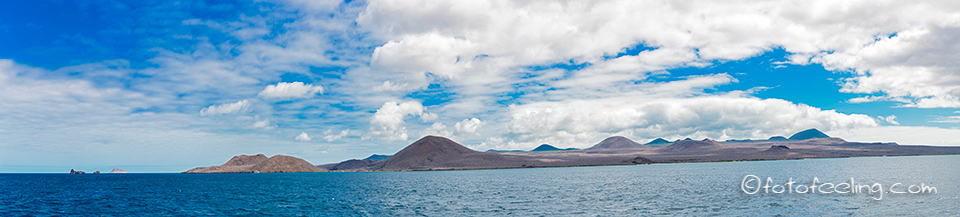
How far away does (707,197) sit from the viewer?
213 ft

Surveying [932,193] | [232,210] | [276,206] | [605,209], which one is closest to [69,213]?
[232,210]

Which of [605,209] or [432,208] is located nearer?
[605,209]

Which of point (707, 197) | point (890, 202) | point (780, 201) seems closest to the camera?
point (890, 202)

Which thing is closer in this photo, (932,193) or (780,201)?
(780,201)

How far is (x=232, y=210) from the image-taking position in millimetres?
63250

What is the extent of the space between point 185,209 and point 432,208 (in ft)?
102

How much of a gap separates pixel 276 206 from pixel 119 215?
16426mm

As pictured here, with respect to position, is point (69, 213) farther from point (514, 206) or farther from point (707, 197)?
point (707, 197)

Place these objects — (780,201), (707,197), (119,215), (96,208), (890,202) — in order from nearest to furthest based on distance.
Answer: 1. (890,202)
2. (780,201)
3. (119,215)
4. (707,197)
5. (96,208)

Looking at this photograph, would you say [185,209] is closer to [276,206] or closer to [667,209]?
[276,206]

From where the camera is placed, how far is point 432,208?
6119 centimetres

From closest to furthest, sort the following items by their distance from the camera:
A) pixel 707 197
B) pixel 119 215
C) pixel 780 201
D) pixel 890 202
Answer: pixel 890 202, pixel 780 201, pixel 119 215, pixel 707 197

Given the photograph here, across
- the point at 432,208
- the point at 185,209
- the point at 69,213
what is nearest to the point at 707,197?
the point at 432,208

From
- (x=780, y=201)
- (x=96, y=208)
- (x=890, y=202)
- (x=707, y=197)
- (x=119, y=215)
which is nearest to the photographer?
(x=890, y=202)
